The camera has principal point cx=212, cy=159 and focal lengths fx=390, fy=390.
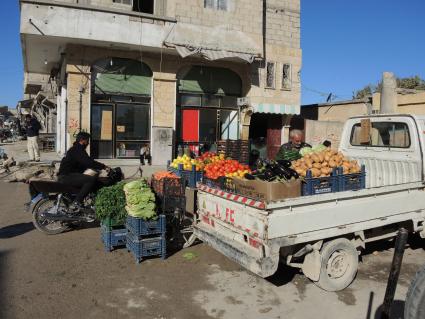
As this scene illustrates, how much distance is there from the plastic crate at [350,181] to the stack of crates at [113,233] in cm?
345

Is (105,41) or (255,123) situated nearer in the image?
(105,41)

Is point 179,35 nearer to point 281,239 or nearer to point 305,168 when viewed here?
point 305,168

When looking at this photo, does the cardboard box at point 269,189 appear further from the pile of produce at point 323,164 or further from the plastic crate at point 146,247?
the plastic crate at point 146,247

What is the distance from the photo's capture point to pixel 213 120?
16.9 meters

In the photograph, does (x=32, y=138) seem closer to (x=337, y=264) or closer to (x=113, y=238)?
(x=113, y=238)

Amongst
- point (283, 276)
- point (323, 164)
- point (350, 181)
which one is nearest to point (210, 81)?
point (323, 164)

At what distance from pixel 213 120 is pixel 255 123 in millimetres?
2917

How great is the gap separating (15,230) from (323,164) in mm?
5851

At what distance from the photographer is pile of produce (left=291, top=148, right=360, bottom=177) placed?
5867 mm

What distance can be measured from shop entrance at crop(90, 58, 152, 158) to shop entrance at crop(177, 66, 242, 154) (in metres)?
1.55

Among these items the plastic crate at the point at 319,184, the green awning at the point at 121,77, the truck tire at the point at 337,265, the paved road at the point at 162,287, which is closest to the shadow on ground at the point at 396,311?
the paved road at the point at 162,287

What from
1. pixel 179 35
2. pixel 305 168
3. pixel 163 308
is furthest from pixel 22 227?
pixel 179 35

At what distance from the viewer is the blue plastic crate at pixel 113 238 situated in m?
6.26

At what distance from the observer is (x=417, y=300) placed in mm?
3000
